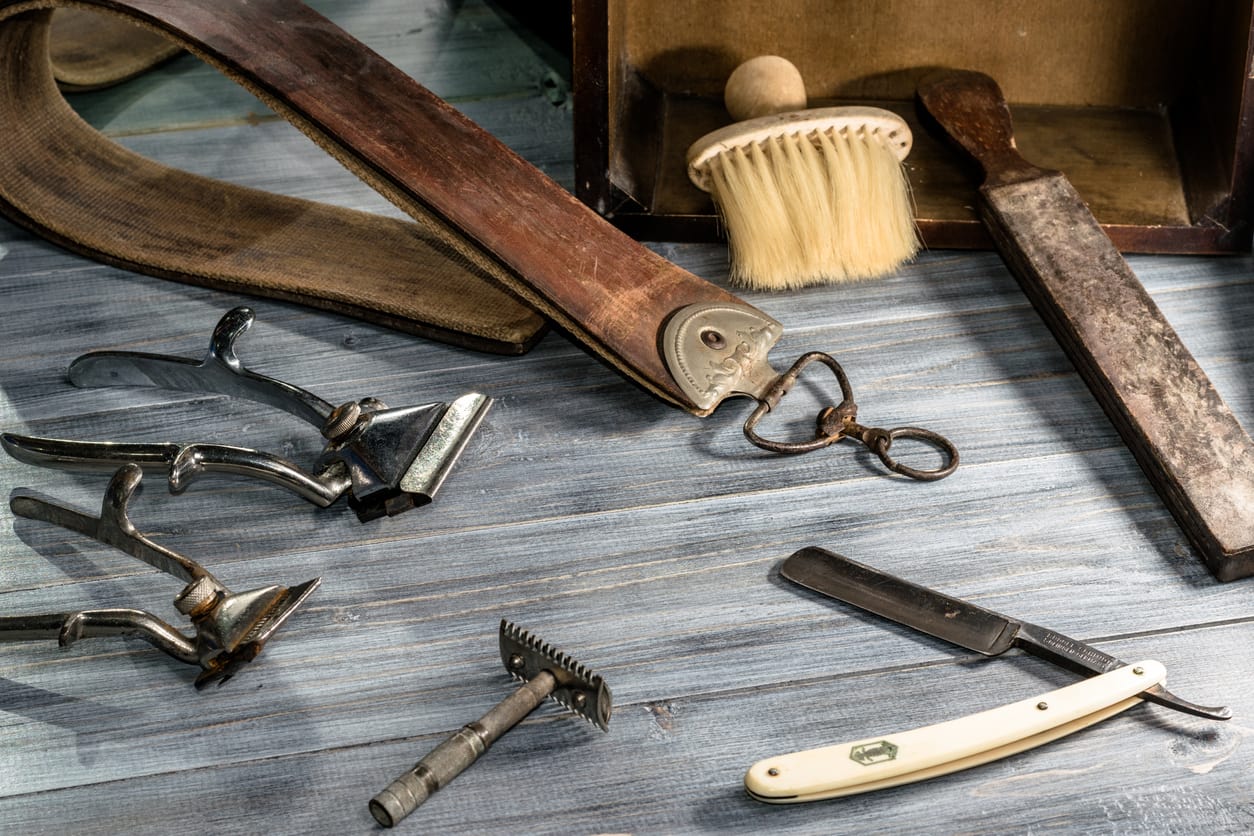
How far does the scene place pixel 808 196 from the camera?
4.48 ft

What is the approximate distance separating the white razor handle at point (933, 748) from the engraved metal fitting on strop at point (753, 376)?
0.93ft

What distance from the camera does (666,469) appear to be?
1187 mm

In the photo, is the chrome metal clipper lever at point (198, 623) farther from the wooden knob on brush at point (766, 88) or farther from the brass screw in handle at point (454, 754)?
the wooden knob on brush at point (766, 88)

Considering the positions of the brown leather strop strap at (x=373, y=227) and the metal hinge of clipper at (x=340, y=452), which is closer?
the metal hinge of clipper at (x=340, y=452)

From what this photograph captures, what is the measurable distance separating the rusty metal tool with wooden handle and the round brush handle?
0.36 metres

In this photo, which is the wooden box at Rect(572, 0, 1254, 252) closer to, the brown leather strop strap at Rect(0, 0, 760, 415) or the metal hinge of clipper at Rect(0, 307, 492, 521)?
the brown leather strop strap at Rect(0, 0, 760, 415)

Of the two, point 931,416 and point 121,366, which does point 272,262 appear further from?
point 931,416

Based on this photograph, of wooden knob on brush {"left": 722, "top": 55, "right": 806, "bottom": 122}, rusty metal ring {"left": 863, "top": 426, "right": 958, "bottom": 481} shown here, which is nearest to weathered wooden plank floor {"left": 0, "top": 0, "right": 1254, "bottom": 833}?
rusty metal ring {"left": 863, "top": 426, "right": 958, "bottom": 481}

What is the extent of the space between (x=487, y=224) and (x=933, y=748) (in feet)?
2.18

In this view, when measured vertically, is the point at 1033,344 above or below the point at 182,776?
above

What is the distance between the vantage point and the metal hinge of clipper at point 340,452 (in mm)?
1128

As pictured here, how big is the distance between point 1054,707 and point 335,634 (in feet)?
1.86

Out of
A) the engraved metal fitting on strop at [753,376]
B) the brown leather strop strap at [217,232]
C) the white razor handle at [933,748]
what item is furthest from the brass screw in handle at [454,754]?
the brown leather strop strap at [217,232]

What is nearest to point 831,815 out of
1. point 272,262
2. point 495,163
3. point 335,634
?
point 335,634
